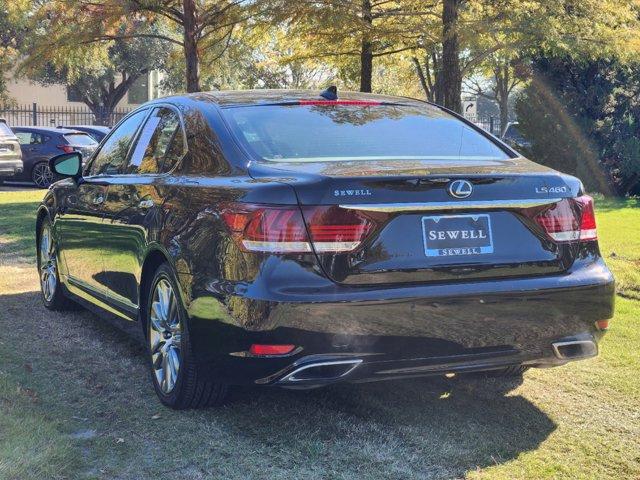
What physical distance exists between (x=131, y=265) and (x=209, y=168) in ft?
3.15

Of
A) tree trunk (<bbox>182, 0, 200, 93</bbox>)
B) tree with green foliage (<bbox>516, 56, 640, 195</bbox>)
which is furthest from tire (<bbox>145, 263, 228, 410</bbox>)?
tree with green foliage (<bbox>516, 56, 640, 195</bbox>)

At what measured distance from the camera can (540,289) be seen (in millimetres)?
3742

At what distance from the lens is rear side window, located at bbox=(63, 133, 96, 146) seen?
69.1 ft

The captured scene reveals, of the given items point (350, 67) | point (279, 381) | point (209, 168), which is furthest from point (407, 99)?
point (350, 67)

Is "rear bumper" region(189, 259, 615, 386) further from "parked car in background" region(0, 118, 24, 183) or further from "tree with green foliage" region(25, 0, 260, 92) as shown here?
"parked car in background" region(0, 118, 24, 183)

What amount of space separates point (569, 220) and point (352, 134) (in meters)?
1.20

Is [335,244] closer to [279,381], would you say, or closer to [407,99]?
[279,381]

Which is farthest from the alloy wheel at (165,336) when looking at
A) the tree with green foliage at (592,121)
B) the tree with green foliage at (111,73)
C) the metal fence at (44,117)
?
the metal fence at (44,117)

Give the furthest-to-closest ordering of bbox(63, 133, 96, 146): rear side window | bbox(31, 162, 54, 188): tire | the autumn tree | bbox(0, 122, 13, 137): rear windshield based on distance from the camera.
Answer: bbox(63, 133, 96, 146): rear side window
bbox(31, 162, 54, 188): tire
bbox(0, 122, 13, 137): rear windshield
the autumn tree

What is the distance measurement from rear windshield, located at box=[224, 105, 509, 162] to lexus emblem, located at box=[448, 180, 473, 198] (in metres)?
0.50

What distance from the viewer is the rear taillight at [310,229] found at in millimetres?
3475

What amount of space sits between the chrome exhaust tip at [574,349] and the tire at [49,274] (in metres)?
4.03

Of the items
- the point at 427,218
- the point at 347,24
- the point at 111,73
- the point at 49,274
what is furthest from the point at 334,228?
the point at 111,73

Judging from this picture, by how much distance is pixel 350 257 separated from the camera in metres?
3.50
